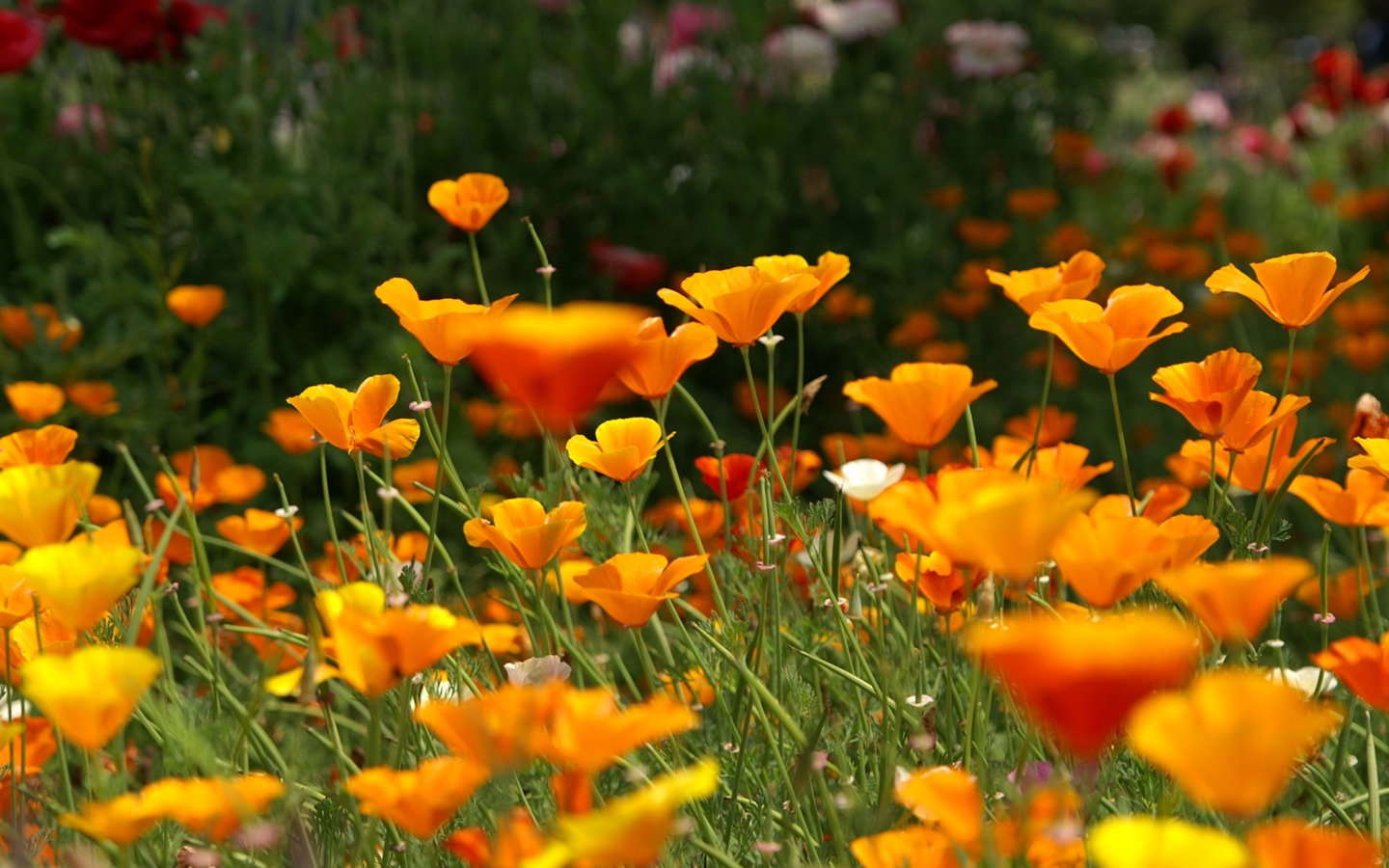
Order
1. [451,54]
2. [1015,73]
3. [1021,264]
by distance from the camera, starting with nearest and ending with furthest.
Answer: [451,54] < [1021,264] < [1015,73]

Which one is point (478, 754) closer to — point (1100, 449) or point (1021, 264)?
point (1100, 449)

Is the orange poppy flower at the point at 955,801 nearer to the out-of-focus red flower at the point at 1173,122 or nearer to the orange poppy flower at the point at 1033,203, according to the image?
the orange poppy flower at the point at 1033,203

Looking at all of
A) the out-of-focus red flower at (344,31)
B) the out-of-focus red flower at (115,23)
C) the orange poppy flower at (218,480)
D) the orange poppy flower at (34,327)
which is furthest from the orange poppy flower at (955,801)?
the out-of-focus red flower at (344,31)

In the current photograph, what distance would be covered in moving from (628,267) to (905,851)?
222 cm

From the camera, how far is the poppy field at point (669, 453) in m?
0.64

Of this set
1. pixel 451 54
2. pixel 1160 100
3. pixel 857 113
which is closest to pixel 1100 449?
pixel 857 113

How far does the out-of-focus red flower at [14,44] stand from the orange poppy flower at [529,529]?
6.00 ft

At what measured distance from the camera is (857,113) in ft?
11.7

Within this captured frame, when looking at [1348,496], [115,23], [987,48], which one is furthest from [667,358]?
[987,48]

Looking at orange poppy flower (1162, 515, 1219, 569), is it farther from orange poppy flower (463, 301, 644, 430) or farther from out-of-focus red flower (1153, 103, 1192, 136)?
out-of-focus red flower (1153, 103, 1192, 136)

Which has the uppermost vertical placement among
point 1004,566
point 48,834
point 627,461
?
point 1004,566

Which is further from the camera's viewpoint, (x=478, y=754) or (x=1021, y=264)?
(x=1021, y=264)

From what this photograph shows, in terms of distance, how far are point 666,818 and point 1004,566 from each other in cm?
17

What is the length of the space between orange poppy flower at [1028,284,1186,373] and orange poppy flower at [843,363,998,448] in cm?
7
